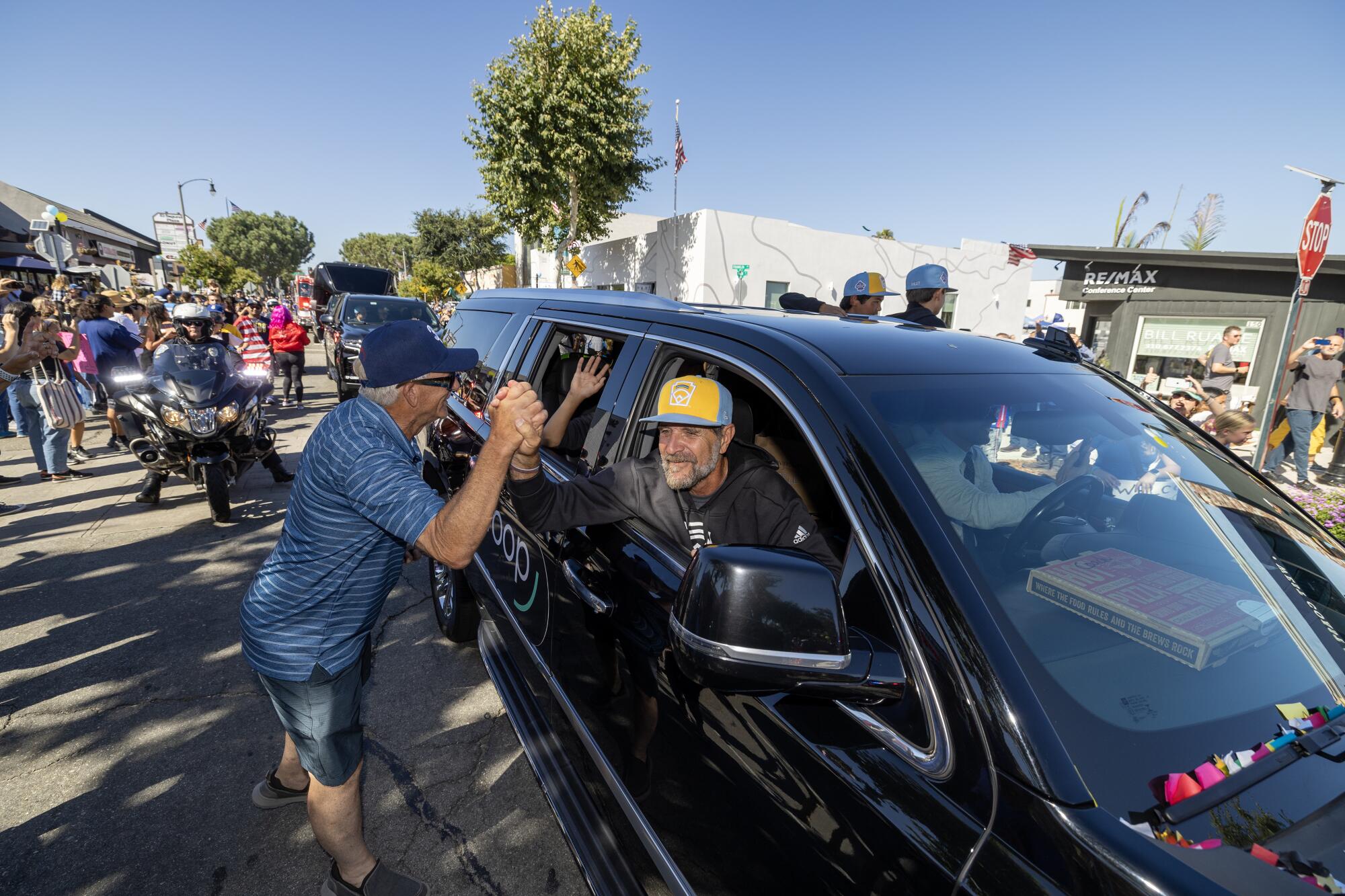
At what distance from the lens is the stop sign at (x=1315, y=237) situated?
5.07 meters

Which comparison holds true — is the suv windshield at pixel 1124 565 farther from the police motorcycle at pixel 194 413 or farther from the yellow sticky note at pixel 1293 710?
the police motorcycle at pixel 194 413

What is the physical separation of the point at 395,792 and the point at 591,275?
24994 mm

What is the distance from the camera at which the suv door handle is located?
1.88 m

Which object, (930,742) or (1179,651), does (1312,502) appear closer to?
(1179,651)

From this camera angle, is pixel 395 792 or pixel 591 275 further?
pixel 591 275

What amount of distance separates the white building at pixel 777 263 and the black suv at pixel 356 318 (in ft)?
19.7

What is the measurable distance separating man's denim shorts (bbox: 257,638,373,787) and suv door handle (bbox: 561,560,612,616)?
2.44 ft

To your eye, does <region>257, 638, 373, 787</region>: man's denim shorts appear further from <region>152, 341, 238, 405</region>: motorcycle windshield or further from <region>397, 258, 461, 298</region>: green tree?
<region>397, 258, 461, 298</region>: green tree

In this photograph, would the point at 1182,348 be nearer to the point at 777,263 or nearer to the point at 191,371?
the point at 777,263

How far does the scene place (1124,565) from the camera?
146cm

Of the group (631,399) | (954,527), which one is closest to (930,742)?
(954,527)

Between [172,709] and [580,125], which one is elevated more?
[580,125]

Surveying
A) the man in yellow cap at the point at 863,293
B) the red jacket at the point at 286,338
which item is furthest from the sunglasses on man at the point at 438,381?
the red jacket at the point at 286,338

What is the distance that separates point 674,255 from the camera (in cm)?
1961
